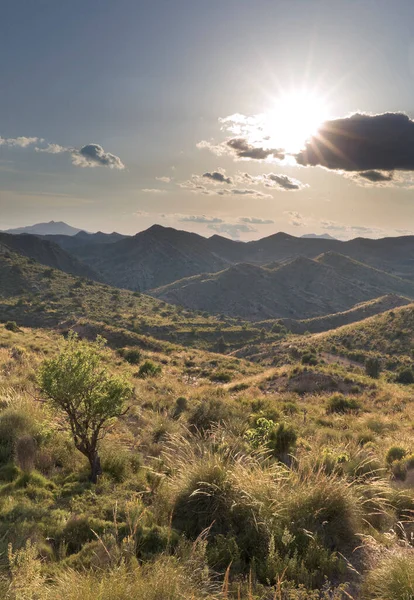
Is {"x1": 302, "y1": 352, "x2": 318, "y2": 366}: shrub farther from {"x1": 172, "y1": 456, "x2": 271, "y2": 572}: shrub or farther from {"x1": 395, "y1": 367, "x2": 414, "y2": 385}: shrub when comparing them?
{"x1": 172, "y1": 456, "x2": 271, "y2": 572}: shrub

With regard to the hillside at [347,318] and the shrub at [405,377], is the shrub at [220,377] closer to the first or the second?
the shrub at [405,377]

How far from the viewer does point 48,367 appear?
6.95 m

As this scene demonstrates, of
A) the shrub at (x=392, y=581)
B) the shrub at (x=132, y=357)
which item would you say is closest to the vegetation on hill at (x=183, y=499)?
the shrub at (x=392, y=581)

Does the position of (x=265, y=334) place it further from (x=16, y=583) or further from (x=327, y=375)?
(x=16, y=583)

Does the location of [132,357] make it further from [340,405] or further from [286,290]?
[286,290]

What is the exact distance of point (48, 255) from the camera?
186 m

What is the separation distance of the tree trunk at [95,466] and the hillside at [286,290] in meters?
126

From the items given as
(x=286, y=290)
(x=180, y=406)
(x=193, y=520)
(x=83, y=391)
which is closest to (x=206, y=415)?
(x=180, y=406)

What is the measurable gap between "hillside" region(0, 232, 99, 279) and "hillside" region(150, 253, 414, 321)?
5105 cm

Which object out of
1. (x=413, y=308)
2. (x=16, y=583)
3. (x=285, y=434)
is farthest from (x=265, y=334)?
(x=16, y=583)

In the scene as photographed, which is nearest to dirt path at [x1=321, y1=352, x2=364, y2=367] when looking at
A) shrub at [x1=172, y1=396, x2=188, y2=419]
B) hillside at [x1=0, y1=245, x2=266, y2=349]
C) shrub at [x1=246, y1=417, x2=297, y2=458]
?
hillside at [x1=0, y1=245, x2=266, y2=349]

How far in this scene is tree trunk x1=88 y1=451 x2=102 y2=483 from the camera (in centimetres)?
681

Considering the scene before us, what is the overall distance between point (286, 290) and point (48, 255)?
12928 cm

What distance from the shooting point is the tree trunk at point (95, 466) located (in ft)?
22.3
